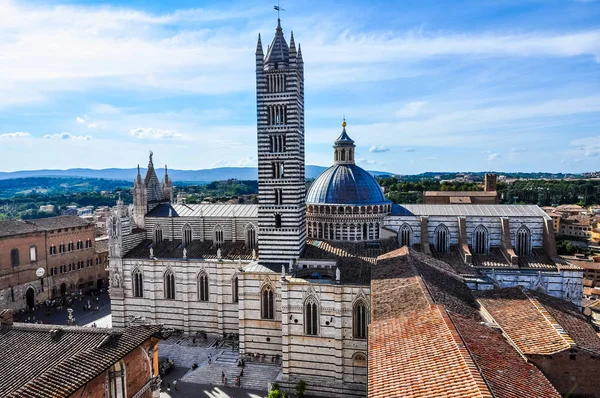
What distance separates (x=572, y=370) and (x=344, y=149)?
2603 centimetres

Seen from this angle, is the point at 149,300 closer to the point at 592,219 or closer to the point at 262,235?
the point at 262,235

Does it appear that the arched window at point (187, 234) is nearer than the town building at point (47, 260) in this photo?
Yes

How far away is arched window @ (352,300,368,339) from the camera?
27.0 metres

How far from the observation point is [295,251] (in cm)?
3194

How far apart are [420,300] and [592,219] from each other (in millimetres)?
79110

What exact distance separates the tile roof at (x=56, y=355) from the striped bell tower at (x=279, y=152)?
47.7 feet

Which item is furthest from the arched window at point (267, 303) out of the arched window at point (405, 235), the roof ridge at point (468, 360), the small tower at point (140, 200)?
the roof ridge at point (468, 360)

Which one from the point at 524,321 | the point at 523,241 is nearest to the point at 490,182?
the point at 523,241

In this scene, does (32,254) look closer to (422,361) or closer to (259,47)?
(259,47)

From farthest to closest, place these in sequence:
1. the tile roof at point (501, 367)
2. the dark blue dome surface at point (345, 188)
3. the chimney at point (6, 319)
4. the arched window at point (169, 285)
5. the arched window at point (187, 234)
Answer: the arched window at point (187, 234) → the arched window at point (169, 285) → the dark blue dome surface at point (345, 188) → the chimney at point (6, 319) → the tile roof at point (501, 367)

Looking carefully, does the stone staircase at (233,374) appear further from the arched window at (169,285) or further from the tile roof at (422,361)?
the tile roof at (422,361)

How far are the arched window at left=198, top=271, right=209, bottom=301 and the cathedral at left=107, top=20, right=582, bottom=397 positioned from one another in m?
0.08

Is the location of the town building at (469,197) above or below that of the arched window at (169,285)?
above

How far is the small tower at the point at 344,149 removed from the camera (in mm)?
38438
